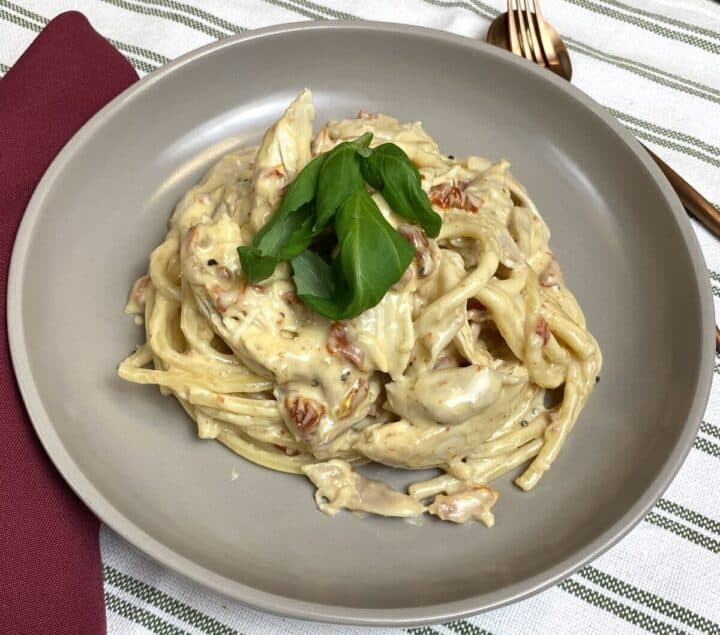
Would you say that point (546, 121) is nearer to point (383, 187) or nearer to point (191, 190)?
point (383, 187)

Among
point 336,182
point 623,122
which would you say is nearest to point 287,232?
point 336,182

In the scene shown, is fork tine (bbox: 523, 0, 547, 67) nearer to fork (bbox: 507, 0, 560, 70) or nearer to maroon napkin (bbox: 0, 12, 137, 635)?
fork (bbox: 507, 0, 560, 70)

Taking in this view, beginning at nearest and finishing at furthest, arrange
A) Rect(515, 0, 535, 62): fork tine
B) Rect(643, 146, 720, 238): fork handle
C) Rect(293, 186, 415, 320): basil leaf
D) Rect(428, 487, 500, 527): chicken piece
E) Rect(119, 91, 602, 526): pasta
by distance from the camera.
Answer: Rect(293, 186, 415, 320): basil leaf, Rect(119, 91, 602, 526): pasta, Rect(428, 487, 500, 527): chicken piece, Rect(643, 146, 720, 238): fork handle, Rect(515, 0, 535, 62): fork tine

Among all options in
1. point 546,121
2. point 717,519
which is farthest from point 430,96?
point 717,519

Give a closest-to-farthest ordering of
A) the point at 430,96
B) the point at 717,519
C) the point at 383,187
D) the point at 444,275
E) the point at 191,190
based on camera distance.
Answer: the point at 383,187 → the point at 444,275 → the point at 717,519 → the point at 191,190 → the point at 430,96

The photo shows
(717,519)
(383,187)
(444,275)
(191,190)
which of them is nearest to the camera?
(383,187)

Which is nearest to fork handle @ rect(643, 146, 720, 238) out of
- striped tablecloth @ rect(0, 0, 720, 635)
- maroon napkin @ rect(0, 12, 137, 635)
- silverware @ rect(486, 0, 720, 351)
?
striped tablecloth @ rect(0, 0, 720, 635)

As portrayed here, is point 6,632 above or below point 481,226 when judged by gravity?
below
